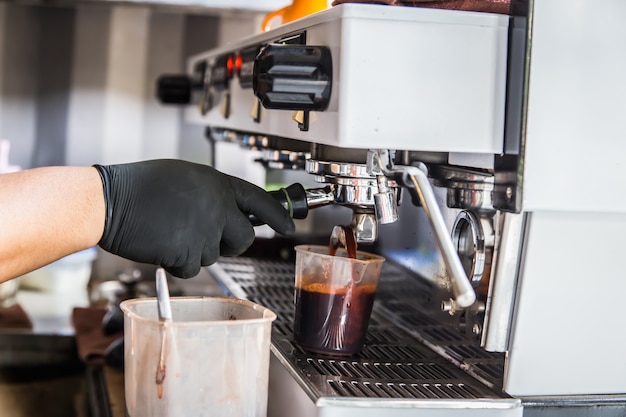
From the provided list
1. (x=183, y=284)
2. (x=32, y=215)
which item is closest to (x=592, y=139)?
(x=32, y=215)

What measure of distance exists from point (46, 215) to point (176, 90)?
1.42 m

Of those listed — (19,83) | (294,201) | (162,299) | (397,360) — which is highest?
(19,83)

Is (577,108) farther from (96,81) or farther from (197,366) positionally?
(96,81)

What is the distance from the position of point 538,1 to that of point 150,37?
5.70ft

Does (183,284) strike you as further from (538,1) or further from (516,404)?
(538,1)

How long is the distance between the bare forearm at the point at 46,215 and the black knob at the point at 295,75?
29cm

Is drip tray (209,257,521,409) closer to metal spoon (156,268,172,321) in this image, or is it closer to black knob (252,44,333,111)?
metal spoon (156,268,172,321)

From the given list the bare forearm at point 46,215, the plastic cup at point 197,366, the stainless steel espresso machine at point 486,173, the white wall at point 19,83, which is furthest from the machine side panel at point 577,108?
the white wall at point 19,83

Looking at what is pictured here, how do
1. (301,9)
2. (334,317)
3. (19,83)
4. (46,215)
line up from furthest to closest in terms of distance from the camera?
(19,83) → (301,9) → (334,317) → (46,215)

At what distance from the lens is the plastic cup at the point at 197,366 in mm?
957

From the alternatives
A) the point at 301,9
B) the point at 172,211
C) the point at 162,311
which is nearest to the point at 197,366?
the point at 162,311

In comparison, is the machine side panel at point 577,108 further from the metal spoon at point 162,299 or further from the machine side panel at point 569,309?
the metal spoon at point 162,299

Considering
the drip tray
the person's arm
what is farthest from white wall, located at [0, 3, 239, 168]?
the person's arm

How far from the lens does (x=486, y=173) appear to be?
1016mm
